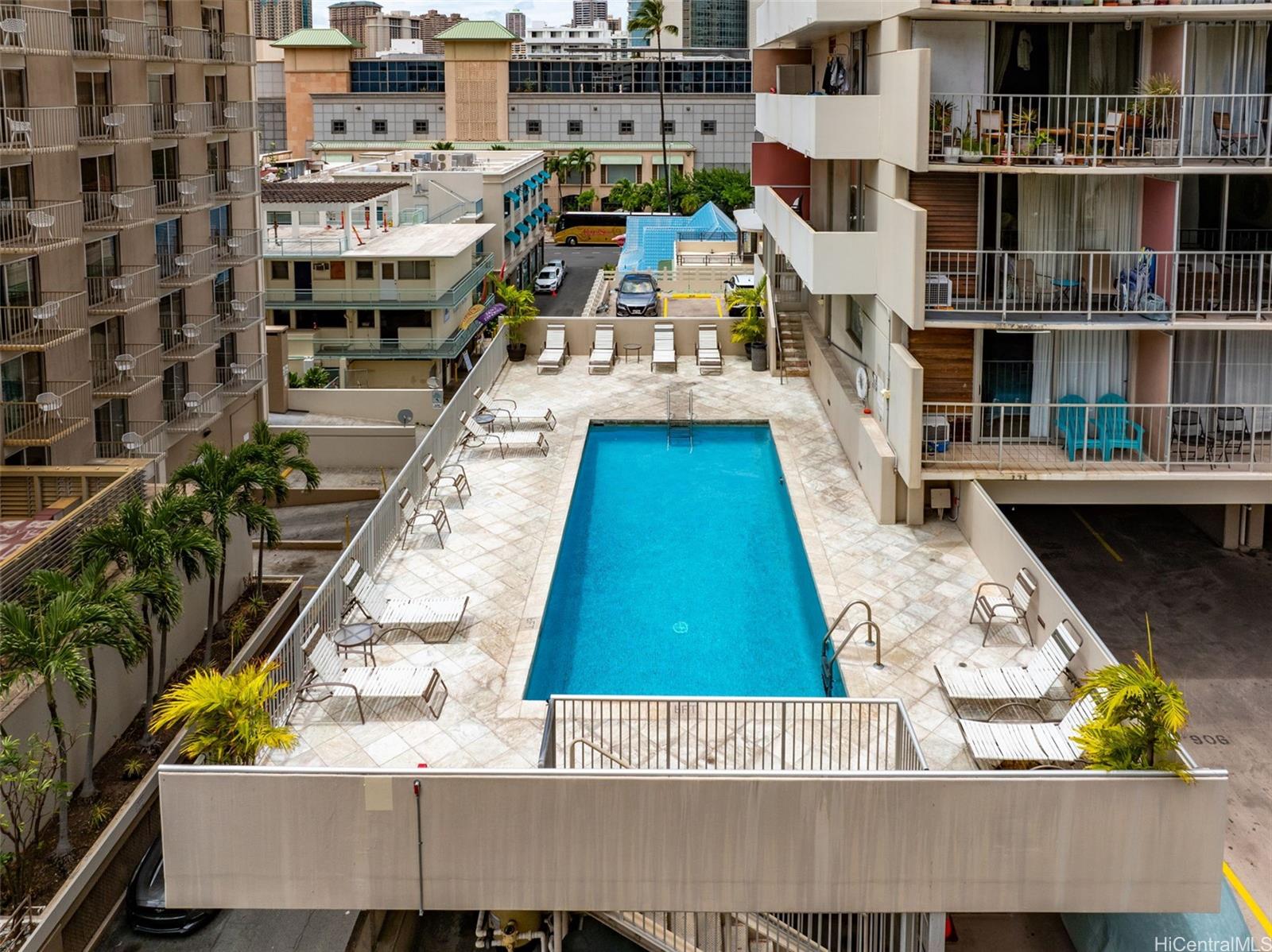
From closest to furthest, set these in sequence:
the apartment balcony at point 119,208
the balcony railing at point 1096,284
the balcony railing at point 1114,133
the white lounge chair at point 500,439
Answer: the balcony railing at point 1114,133 < the balcony railing at point 1096,284 < the white lounge chair at point 500,439 < the apartment balcony at point 119,208

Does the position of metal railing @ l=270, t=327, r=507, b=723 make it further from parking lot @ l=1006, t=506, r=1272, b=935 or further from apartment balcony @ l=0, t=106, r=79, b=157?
parking lot @ l=1006, t=506, r=1272, b=935

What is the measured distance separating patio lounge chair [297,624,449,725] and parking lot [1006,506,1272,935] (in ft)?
31.8

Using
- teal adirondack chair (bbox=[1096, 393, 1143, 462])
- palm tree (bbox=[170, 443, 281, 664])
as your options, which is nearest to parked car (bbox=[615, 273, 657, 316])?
palm tree (bbox=[170, 443, 281, 664])

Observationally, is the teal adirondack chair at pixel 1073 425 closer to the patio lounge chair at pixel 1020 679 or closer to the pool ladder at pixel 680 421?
the patio lounge chair at pixel 1020 679

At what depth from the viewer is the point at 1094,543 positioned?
24.5 metres

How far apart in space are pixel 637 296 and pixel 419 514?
32394 millimetres

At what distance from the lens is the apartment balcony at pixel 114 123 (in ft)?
100

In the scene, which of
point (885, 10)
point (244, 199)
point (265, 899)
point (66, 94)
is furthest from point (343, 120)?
point (265, 899)

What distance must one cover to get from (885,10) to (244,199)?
2315cm

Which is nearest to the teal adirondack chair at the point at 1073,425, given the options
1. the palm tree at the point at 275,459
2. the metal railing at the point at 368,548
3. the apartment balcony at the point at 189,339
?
the metal railing at the point at 368,548

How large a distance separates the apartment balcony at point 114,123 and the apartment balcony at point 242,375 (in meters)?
8.06

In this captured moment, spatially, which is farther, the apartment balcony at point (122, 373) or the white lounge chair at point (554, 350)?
the white lounge chair at point (554, 350)

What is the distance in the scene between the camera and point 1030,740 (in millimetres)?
14570

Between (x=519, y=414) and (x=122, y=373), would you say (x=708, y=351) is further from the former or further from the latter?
(x=122, y=373)
